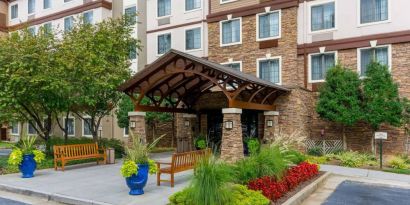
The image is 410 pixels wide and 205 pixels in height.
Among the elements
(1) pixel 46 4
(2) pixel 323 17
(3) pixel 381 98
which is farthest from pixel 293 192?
(1) pixel 46 4

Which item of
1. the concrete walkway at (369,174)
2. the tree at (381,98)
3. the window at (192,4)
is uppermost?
the window at (192,4)

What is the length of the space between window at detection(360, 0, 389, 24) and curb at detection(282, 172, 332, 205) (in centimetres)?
1054

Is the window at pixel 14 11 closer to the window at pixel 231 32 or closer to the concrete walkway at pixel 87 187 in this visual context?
the window at pixel 231 32

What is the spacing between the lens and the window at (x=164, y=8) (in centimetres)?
2709

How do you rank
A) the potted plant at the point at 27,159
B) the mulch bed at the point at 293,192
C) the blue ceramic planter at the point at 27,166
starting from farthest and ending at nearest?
the blue ceramic planter at the point at 27,166, the potted plant at the point at 27,159, the mulch bed at the point at 293,192

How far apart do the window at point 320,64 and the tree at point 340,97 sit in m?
1.54

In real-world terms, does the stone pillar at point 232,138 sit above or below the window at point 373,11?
below

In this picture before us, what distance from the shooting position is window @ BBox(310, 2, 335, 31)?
2053 cm

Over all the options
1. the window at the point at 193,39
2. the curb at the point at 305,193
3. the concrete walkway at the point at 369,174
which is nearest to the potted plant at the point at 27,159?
the curb at the point at 305,193

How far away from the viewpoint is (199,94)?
2147cm

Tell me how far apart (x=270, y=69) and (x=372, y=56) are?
560 centimetres

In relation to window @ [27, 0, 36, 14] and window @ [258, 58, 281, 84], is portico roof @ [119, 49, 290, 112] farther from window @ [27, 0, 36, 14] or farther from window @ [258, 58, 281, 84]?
window @ [27, 0, 36, 14]

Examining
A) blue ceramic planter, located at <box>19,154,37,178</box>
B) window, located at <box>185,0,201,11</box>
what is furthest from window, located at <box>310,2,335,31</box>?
blue ceramic planter, located at <box>19,154,37,178</box>

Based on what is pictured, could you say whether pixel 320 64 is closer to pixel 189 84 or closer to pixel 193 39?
pixel 189 84
